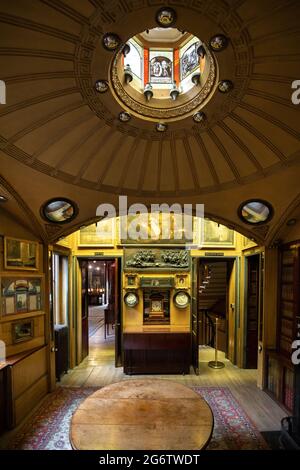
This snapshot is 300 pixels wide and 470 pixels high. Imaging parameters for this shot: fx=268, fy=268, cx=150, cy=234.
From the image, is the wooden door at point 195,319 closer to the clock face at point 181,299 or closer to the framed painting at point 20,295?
the clock face at point 181,299

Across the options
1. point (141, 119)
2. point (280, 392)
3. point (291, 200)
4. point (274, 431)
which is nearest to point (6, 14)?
point (141, 119)

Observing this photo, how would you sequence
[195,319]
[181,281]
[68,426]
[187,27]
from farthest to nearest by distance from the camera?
[181,281]
[195,319]
[68,426]
[187,27]

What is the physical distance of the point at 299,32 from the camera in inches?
104

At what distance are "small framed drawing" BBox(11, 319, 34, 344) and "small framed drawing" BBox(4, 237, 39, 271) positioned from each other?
102 centimetres

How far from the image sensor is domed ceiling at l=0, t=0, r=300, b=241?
8.39 feet

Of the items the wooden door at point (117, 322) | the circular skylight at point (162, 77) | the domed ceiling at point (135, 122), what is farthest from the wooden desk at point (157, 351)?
the circular skylight at point (162, 77)

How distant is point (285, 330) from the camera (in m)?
5.47

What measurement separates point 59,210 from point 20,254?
109cm

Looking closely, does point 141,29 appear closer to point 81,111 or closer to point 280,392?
point 81,111

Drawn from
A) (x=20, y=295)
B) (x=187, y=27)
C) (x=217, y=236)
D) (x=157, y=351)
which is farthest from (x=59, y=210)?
(x=217, y=236)

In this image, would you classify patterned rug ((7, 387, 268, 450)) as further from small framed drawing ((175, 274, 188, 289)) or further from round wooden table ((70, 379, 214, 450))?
small framed drawing ((175, 274, 188, 289))

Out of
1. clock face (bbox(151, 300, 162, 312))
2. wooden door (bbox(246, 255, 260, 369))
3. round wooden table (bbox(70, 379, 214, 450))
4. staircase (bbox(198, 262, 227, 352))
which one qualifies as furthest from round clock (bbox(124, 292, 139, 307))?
staircase (bbox(198, 262, 227, 352))

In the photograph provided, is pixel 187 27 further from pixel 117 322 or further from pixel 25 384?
pixel 117 322
